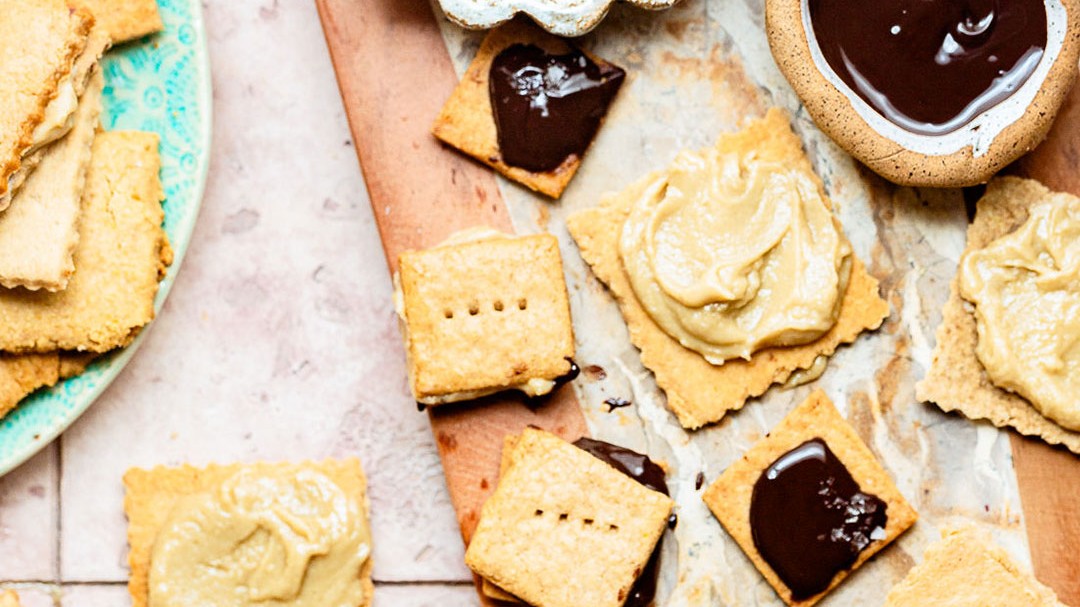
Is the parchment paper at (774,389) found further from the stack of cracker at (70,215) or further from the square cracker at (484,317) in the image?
the stack of cracker at (70,215)

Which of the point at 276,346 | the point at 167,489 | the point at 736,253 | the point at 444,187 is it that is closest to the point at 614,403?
the point at 736,253

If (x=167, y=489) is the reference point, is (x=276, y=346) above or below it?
above

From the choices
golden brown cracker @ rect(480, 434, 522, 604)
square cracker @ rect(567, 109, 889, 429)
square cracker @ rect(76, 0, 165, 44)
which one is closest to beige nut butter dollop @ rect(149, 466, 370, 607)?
golden brown cracker @ rect(480, 434, 522, 604)

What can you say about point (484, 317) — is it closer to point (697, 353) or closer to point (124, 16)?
point (697, 353)

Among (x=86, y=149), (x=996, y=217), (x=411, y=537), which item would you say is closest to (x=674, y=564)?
(x=411, y=537)

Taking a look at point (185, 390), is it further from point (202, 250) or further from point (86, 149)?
point (86, 149)

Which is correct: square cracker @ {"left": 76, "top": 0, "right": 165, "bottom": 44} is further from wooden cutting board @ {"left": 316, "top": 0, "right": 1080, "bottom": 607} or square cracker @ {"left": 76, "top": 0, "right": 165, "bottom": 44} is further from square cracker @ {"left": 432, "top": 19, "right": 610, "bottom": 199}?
square cracker @ {"left": 432, "top": 19, "right": 610, "bottom": 199}
